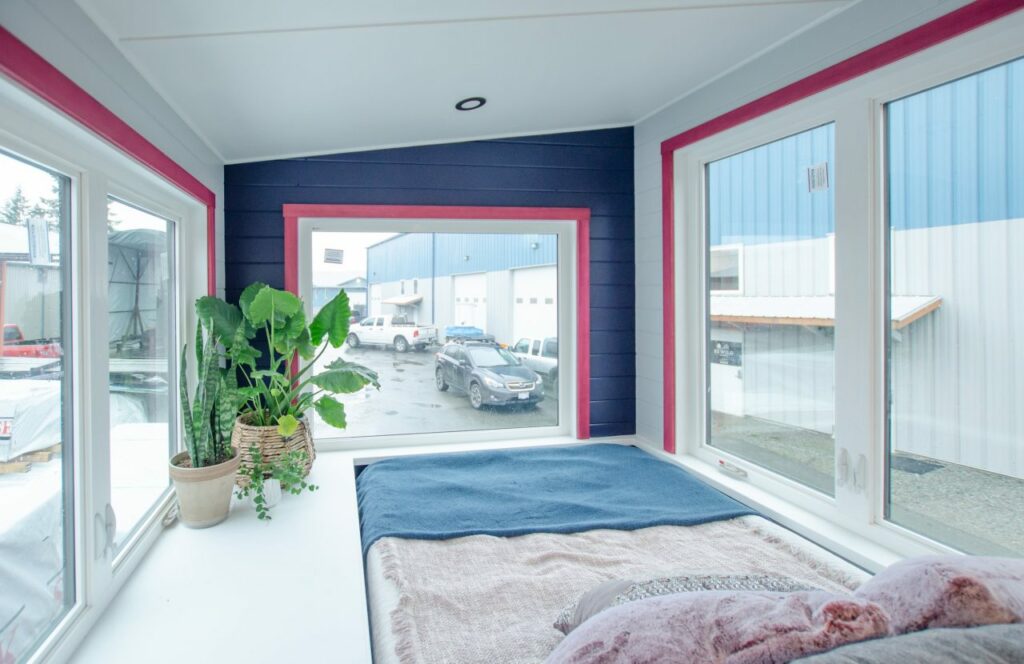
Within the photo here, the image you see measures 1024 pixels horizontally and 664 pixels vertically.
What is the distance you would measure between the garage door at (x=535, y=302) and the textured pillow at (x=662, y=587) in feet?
6.75

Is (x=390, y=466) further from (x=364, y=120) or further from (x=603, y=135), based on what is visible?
(x=603, y=135)

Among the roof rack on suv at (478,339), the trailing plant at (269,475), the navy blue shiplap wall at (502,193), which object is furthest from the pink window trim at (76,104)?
the roof rack on suv at (478,339)

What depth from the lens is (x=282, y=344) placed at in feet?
8.16

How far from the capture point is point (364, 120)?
97.9 inches

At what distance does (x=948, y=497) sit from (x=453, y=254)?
238cm

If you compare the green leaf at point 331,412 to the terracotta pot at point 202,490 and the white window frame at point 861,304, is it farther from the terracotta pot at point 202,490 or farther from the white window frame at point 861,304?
the white window frame at point 861,304

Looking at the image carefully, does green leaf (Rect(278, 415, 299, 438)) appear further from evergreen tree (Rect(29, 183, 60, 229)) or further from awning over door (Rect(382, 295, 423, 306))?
evergreen tree (Rect(29, 183, 60, 229))

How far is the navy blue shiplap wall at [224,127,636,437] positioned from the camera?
2.88m

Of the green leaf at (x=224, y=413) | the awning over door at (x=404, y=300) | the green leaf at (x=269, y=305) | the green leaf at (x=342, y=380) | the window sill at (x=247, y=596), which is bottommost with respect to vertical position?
the window sill at (x=247, y=596)

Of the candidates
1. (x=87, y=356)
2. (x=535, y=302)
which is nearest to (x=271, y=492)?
(x=87, y=356)

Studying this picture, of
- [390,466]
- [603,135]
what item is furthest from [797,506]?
[603,135]

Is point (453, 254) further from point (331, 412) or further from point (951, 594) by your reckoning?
point (951, 594)

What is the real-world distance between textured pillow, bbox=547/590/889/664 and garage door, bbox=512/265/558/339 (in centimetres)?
242

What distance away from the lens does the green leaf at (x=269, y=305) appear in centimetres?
232
